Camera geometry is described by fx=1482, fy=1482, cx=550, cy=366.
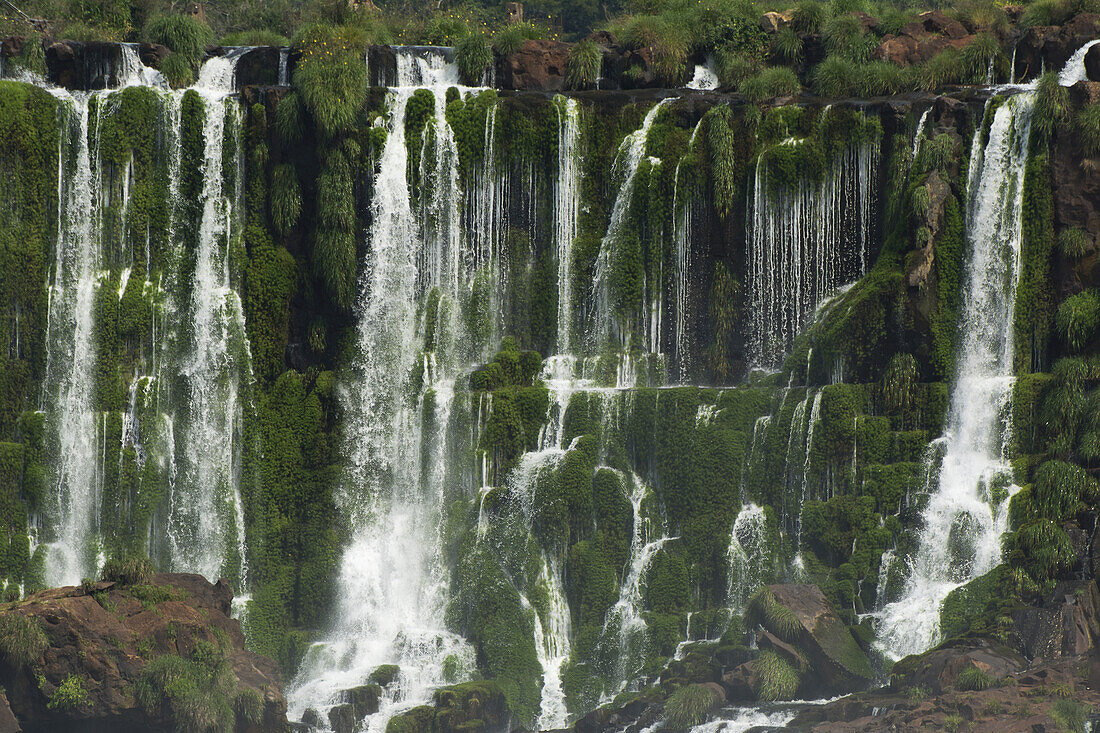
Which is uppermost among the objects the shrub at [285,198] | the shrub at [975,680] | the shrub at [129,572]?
the shrub at [285,198]

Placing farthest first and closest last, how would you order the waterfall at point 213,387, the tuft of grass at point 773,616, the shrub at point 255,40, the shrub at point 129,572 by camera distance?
the shrub at point 255,40 < the waterfall at point 213,387 < the shrub at point 129,572 < the tuft of grass at point 773,616

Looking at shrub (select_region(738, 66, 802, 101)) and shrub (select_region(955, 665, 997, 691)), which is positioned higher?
shrub (select_region(738, 66, 802, 101))

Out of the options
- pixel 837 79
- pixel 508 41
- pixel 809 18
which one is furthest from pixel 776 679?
pixel 809 18

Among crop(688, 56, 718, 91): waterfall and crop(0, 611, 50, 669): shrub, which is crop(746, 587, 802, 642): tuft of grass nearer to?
crop(0, 611, 50, 669): shrub

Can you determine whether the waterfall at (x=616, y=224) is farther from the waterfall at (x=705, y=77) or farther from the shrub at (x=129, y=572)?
the shrub at (x=129, y=572)

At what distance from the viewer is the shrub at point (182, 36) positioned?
1581 inches

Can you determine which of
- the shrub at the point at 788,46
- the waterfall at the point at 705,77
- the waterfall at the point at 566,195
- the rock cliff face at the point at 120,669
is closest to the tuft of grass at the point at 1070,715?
the rock cliff face at the point at 120,669

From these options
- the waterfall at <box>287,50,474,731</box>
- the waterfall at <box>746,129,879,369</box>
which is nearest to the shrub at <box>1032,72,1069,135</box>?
the waterfall at <box>746,129,879,369</box>

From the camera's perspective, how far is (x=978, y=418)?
32250 millimetres

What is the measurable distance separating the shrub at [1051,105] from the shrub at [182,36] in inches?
860

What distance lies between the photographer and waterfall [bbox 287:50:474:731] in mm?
33656

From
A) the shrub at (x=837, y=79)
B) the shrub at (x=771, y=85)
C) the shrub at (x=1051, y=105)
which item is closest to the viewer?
the shrub at (x=1051, y=105)

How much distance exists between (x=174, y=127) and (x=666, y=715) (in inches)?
745

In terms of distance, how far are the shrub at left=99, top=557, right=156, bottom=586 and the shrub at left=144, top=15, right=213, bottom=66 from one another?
15466 mm
